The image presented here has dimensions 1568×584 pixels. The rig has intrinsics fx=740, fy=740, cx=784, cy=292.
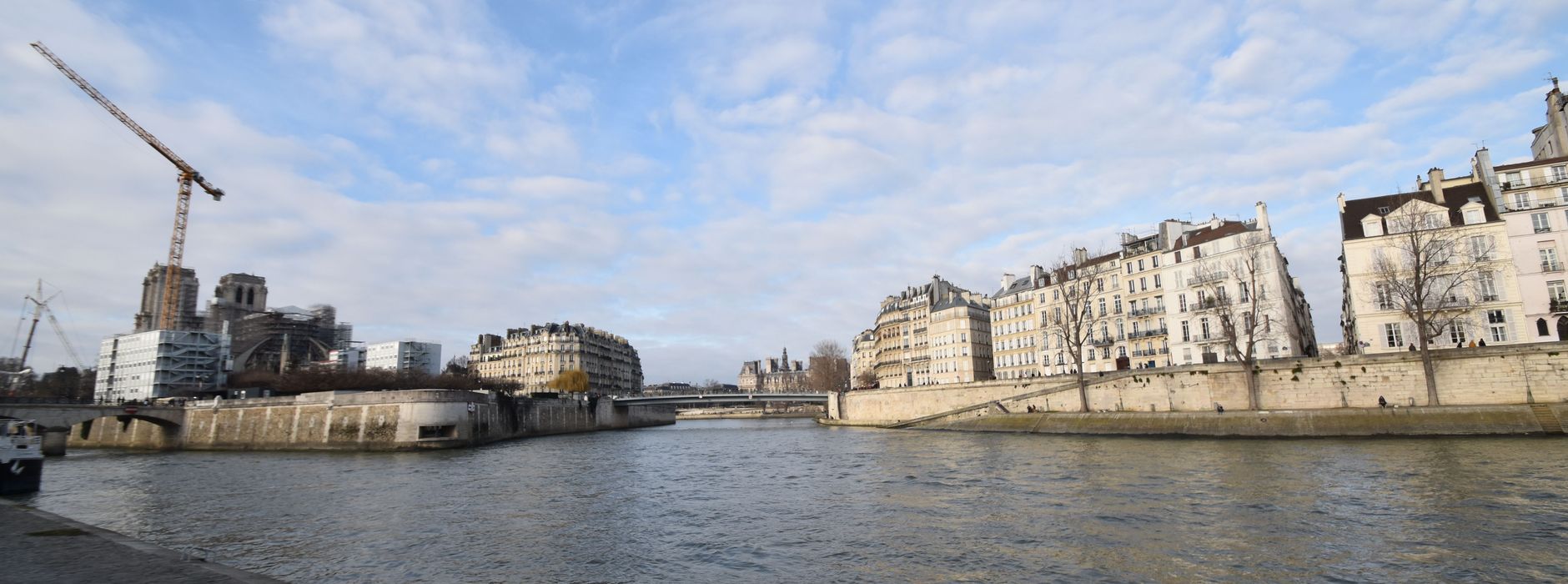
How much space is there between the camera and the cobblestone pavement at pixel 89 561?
11258mm

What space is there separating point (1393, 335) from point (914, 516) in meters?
47.2

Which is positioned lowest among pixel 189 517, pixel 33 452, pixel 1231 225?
pixel 189 517

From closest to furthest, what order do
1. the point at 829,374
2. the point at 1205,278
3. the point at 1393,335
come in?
the point at 1393,335 < the point at 1205,278 < the point at 829,374

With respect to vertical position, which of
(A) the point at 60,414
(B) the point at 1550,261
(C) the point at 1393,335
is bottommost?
(A) the point at 60,414

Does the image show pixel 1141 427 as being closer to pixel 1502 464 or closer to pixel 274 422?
pixel 1502 464

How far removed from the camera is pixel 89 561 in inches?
501

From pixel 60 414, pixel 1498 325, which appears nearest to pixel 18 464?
pixel 60 414

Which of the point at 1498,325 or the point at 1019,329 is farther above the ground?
the point at 1019,329

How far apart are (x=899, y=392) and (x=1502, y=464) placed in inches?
2211

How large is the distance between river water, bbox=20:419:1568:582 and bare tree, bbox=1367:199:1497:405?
583 inches

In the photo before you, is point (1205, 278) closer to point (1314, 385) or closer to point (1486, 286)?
point (1486, 286)

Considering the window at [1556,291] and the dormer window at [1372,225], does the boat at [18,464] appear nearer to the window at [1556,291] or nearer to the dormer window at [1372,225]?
the dormer window at [1372,225]

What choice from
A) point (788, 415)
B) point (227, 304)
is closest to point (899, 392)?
point (788, 415)

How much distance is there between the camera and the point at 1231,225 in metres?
65.0
